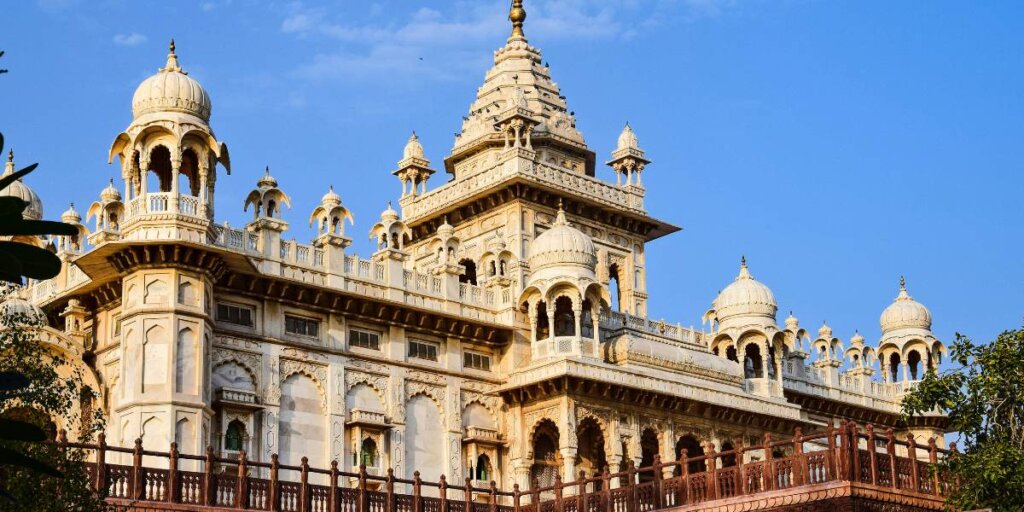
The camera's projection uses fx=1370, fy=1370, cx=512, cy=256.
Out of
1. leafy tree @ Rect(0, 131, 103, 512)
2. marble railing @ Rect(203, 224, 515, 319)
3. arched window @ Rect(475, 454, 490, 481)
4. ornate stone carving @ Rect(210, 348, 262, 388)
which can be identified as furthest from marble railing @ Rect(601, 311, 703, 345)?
leafy tree @ Rect(0, 131, 103, 512)

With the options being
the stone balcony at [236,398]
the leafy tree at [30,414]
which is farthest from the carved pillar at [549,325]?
the leafy tree at [30,414]

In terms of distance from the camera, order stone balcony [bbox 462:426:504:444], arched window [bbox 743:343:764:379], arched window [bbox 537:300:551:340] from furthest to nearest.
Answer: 1. arched window [bbox 743:343:764:379]
2. arched window [bbox 537:300:551:340]
3. stone balcony [bbox 462:426:504:444]

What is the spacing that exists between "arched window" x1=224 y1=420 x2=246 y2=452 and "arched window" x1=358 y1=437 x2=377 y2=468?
307 centimetres

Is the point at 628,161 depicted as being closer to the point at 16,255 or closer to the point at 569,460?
the point at 569,460

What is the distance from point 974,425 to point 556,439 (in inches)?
530

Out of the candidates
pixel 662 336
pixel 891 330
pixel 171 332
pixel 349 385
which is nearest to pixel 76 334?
pixel 171 332

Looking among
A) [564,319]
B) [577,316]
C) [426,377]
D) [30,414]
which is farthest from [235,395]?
[564,319]

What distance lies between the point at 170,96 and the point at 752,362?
19.9m

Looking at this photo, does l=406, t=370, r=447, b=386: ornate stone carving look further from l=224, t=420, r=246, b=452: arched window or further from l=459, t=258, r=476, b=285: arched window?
l=459, t=258, r=476, b=285: arched window

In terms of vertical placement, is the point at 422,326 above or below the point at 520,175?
below

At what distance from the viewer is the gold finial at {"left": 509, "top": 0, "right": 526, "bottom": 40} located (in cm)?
4753

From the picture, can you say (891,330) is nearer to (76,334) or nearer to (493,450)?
(493,450)

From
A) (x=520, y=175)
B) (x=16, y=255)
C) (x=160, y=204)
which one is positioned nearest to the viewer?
(x=16, y=255)

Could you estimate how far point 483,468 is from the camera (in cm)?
3497
